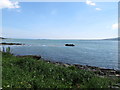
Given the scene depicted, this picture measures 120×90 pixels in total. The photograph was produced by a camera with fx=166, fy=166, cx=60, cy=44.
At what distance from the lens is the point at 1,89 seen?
645 centimetres

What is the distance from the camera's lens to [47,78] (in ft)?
27.4

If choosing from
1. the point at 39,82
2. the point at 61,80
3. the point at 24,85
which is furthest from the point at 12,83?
the point at 61,80

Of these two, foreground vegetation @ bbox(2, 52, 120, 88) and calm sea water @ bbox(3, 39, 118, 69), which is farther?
calm sea water @ bbox(3, 39, 118, 69)

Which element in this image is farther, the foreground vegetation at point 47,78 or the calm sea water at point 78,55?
the calm sea water at point 78,55

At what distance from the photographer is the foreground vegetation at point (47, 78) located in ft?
23.3

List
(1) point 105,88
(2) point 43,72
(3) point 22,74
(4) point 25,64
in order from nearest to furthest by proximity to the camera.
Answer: (1) point 105,88 → (3) point 22,74 → (2) point 43,72 → (4) point 25,64

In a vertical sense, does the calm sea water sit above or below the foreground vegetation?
below

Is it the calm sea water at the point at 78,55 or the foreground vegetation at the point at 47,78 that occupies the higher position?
the foreground vegetation at the point at 47,78

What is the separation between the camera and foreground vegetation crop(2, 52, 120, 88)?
711 cm

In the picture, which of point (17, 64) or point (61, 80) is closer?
point (61, 80)

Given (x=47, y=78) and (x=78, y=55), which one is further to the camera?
(x=78, y=55)

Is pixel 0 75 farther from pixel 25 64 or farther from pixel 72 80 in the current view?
pixel 72 80

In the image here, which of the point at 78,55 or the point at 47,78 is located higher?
the point at 47,78

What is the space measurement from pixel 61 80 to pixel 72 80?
576 millimetres
